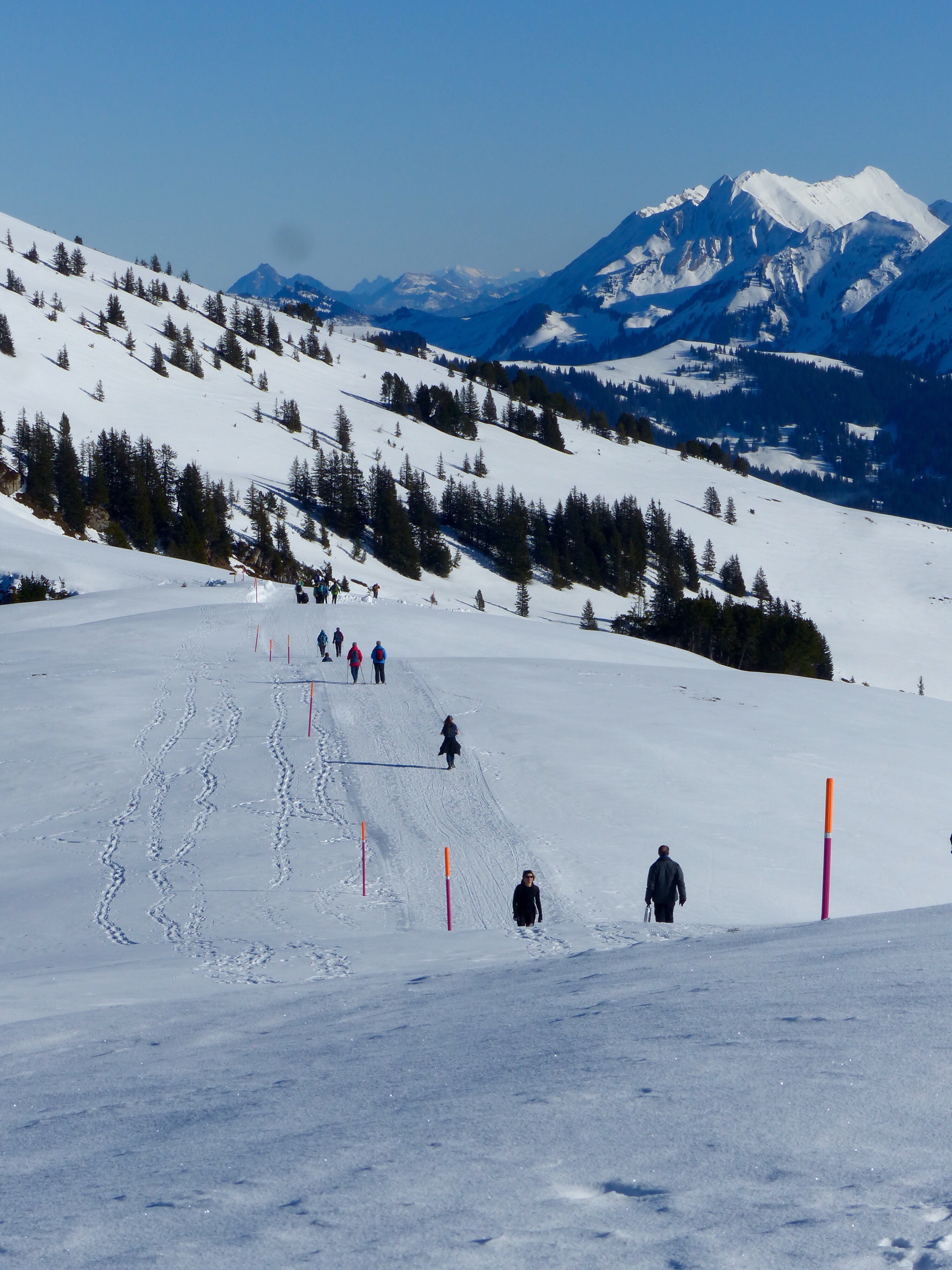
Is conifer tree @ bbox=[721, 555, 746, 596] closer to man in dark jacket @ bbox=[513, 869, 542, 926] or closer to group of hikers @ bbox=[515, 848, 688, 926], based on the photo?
group of hikers @ bbox=[515, 848, 688, 926]

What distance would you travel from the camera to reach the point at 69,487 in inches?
3253

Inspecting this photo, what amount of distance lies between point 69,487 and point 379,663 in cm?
6113

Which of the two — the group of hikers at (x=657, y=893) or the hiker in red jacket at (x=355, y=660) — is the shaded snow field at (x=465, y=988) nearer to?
the group of hikers at (x=657, y=893)

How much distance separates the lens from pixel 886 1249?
3.62 m

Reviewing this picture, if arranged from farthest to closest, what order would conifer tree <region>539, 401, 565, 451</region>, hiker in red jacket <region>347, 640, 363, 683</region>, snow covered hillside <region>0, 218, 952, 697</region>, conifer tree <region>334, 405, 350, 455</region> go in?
conifer tree <region>539, 401, 565, 451</region>, conifer tree <region>334, 405, 350, 455</region>, snow covered hillside <region>0, 218, 952, 697</region>, hiker in red jacket <region>347, 640, 363, 683</region>

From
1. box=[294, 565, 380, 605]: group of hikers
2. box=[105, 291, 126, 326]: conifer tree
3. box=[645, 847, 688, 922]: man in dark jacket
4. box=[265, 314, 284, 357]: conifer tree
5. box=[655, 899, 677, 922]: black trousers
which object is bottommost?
box=[655, 899, 677, 922]: black trousers

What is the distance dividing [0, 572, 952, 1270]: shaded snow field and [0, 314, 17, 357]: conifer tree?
329ft

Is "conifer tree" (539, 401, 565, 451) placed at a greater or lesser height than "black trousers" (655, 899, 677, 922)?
greater

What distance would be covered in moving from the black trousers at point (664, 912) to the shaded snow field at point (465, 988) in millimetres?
682

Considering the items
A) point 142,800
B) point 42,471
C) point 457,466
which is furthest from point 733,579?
point 142,800

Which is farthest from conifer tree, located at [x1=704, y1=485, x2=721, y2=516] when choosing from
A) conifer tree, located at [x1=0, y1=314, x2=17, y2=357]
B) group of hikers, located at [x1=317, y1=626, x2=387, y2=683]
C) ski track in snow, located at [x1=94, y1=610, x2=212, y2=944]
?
ski track in snow, located at [x1=94, y1=610, x2=212, y2=944]

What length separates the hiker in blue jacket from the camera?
2995 centimetres

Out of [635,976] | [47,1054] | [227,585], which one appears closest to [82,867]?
[47,1054]

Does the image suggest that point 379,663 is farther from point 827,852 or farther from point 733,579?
point 733,579
